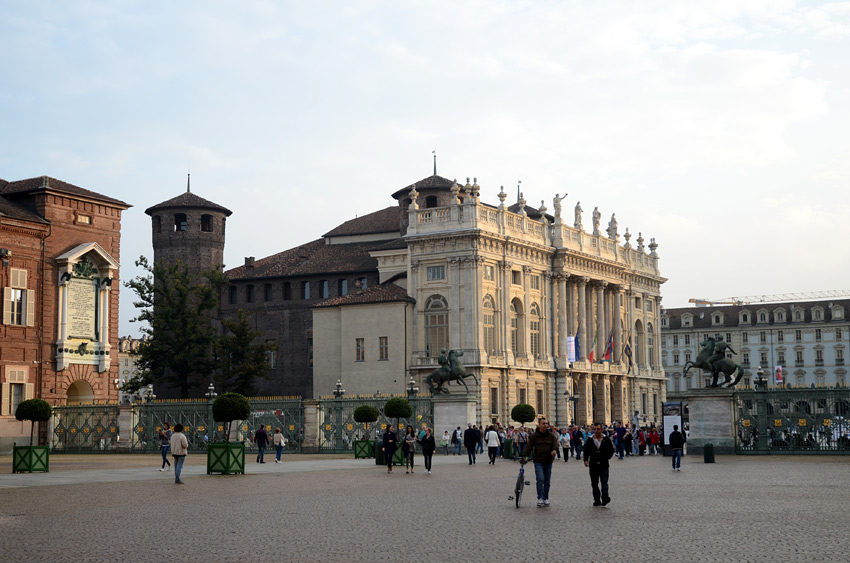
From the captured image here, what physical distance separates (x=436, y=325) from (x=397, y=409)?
23512 millimetres

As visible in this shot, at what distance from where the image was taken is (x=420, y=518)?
17.5 meters

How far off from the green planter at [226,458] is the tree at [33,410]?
55.0ft

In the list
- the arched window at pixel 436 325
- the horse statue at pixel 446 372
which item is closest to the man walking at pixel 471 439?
the horse statue at pixel 446 372

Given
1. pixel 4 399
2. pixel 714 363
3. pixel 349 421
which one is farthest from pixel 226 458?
pixel 4 399

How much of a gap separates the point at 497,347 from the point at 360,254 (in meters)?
15.8

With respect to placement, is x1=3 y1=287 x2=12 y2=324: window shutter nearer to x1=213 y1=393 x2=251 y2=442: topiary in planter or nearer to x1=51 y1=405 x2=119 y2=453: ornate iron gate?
x1=51 y1=405 x2=119 y2=453: ornate iron gate

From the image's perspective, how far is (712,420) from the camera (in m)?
42.7

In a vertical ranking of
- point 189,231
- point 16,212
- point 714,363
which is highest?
point 189,231

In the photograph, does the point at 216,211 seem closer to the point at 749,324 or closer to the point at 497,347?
the point at 497,347

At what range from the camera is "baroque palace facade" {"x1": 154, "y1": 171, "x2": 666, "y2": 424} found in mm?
67812

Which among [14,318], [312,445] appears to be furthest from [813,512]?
[14,318]

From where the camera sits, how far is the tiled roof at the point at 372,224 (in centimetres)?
8219

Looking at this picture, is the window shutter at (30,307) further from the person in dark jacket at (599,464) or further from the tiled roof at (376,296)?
the person in dark jacket at (599,464)

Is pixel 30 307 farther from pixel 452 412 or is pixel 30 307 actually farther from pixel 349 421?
pixel 452 412
